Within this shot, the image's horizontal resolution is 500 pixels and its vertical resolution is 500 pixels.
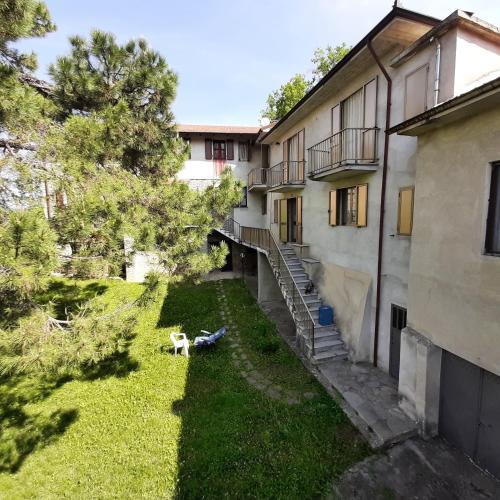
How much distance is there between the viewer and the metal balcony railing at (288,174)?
13.1m

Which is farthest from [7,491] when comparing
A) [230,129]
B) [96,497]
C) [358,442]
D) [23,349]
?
[230,129]

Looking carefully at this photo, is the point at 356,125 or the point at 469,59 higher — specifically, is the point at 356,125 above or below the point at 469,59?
below

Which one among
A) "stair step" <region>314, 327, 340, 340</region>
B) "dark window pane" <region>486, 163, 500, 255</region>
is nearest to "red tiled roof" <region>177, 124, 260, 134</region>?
"stair step" <region>314, 327, 340, 340</region>

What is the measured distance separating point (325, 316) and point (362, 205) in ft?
13.4

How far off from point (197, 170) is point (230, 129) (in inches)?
142

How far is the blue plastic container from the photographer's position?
10.1 meters

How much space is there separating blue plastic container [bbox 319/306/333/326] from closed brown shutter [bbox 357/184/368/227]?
3248 millimetres

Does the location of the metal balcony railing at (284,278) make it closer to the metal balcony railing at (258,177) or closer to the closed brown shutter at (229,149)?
the metal balcony railing at (258,177)

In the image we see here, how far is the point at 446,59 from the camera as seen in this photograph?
19.4 feet

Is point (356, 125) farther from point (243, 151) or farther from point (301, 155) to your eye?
point (243, 151)

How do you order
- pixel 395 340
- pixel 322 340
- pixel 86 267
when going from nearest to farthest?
1. pixel 86 267
2. pixel 395 340
3. pixel 322 340

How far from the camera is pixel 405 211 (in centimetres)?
716

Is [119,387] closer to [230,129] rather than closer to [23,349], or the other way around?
[23,349]

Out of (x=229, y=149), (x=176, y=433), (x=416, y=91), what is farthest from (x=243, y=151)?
(x=176, y=433)
